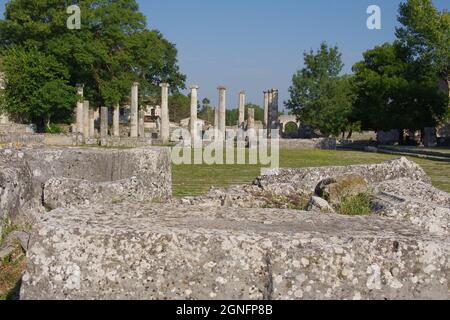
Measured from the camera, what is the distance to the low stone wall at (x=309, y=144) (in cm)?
4350

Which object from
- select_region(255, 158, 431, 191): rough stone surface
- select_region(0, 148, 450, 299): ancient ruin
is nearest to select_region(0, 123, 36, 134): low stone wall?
select_region(255, 158, 431, 191): rough stone surface

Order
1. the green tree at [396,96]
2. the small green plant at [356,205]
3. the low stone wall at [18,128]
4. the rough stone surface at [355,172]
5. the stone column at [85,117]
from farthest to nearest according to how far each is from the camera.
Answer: the stone column at [85,117] < the low stone wall at [18,128] < the green tree at [396,96] < the rough stone surface at [355,172] < the small green plant at [356,205]

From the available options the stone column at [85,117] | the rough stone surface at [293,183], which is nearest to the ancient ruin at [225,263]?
the rough stone surface at [293,183]

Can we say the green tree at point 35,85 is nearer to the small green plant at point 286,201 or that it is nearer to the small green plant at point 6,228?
the small green plant at point 6,228

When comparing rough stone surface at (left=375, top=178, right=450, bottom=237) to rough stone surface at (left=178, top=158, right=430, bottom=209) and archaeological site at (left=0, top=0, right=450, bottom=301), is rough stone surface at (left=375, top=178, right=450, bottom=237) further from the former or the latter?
rough stone surface at (left=178, top=158, right=430, bottom=209)

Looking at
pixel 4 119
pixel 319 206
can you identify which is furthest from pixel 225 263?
pixel 4 119

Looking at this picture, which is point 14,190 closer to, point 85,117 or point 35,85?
point 85,117

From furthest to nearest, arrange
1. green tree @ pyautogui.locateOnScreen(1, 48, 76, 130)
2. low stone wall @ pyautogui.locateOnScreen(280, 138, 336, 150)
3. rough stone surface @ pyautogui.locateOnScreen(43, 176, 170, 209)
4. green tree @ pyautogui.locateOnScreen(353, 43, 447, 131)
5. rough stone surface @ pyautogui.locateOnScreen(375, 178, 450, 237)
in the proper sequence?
green tree @ pyautogui.locateOnScreen(1, 48, 76, 130) → green tree @ pyautogui.locateOnScreen(353, 43, 447, 131) → low stone wall @ pyautogui.locateOnScreen(280, 138, 336, 150) → rough stone surface @ pyautogui.locateOnScreen(43, 176, 170, 209) → rough stone surface @ pyautogui.locateOnScreen(375, 178, 450, 237)

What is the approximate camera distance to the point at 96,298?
2.53 m

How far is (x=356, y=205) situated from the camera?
4.86 m

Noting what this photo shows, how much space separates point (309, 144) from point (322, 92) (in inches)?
543

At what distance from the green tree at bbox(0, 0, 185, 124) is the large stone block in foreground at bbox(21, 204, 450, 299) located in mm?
50852

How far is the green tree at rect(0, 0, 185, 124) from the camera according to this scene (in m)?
51.8

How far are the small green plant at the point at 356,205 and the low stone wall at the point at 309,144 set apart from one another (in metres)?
38.3
